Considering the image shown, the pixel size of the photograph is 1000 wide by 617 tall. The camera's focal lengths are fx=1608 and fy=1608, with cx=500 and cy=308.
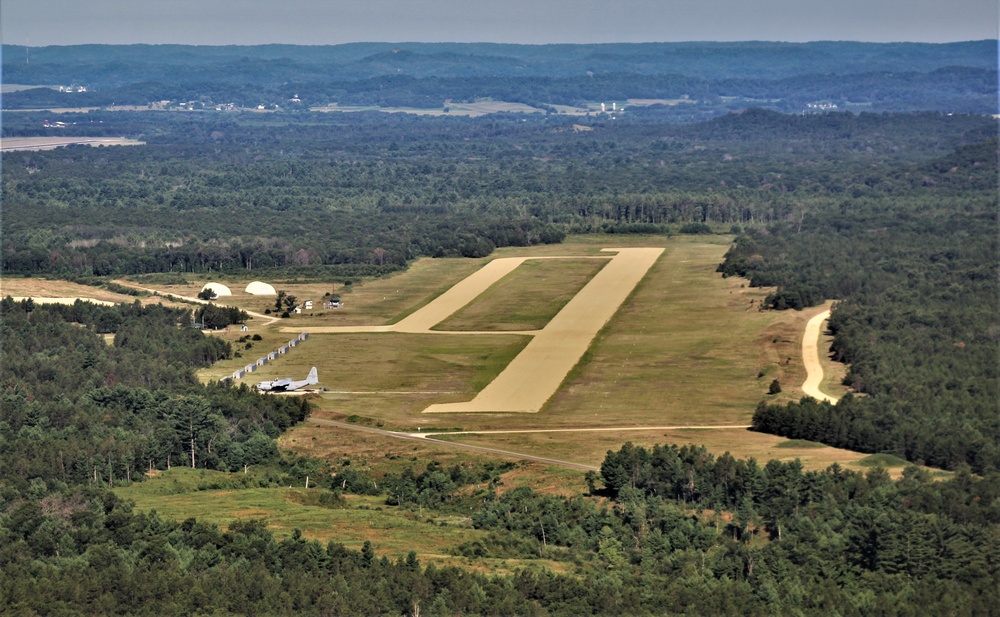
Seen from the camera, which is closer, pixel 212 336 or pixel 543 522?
pixel 543 522

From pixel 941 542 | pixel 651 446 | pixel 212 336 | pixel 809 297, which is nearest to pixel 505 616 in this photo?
pixel 941 542

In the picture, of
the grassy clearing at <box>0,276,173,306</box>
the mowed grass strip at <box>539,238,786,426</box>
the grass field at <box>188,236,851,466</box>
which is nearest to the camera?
the grass field at <box>188,236,851,466</box>

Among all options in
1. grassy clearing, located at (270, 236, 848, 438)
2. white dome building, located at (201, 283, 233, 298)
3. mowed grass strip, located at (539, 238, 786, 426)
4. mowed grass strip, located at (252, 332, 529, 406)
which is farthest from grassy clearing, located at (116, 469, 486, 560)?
white dome building, located at (201, 283, 233, 298)

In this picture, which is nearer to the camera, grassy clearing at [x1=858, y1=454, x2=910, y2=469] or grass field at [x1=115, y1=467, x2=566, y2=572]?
grass field at [x1=115, y1=467, x2=566, y2=572]

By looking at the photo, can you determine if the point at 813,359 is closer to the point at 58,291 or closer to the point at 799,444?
the point at 799,444

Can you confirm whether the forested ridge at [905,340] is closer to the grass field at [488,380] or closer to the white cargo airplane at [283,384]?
the grass field at [488,380]

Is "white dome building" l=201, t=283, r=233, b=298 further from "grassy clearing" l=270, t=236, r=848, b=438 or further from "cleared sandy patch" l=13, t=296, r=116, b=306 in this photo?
"grassy clearing" l=270, t=236, r=848, b=438

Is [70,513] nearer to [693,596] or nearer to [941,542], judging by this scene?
[693,596]
